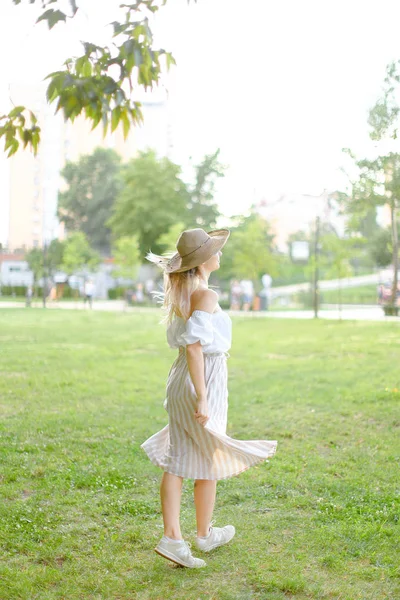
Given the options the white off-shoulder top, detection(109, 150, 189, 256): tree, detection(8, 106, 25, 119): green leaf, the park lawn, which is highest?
detection(109, 150, 189, 256): tree

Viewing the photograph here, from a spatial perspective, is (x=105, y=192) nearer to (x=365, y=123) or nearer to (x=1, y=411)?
(x=365, y=123)

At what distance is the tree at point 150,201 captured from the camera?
2311 inches

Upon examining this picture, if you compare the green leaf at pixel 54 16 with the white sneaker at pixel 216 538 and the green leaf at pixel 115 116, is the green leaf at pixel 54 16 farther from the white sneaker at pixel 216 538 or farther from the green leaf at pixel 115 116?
the white sneaker at pixel 216 538

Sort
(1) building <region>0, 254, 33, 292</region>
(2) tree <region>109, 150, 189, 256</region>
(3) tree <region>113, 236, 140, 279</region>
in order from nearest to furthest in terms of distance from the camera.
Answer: (3) tree <region>113, 236, 140, 279</region>
(1) building <region>0, 254, 33, 292</region>
(2) tree <region>109, 150, 189, 256</region>

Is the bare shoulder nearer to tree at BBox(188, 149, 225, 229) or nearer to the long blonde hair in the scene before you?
the long blonde hair

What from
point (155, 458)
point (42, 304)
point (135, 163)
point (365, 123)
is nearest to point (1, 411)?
point (155, 458)

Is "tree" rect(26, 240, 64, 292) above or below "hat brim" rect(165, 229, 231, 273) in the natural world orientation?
above

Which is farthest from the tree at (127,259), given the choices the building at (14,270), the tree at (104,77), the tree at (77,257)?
the tree at (104,77)

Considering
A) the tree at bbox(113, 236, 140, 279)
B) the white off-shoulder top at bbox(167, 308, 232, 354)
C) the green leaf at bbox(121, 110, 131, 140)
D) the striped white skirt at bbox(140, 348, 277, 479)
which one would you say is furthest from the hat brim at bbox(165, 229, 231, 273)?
the tree at bbox(113, 236, 140, 279)

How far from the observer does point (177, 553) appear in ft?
12.0

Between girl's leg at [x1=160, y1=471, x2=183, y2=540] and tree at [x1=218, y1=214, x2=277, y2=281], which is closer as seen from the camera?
girl's leg at [x1=160, y1=471, x2=183, y2=540]

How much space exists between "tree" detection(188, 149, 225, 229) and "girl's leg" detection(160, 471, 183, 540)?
58.0m

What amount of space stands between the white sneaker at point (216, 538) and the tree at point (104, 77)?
228 cm

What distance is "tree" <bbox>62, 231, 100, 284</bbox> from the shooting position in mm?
52938
